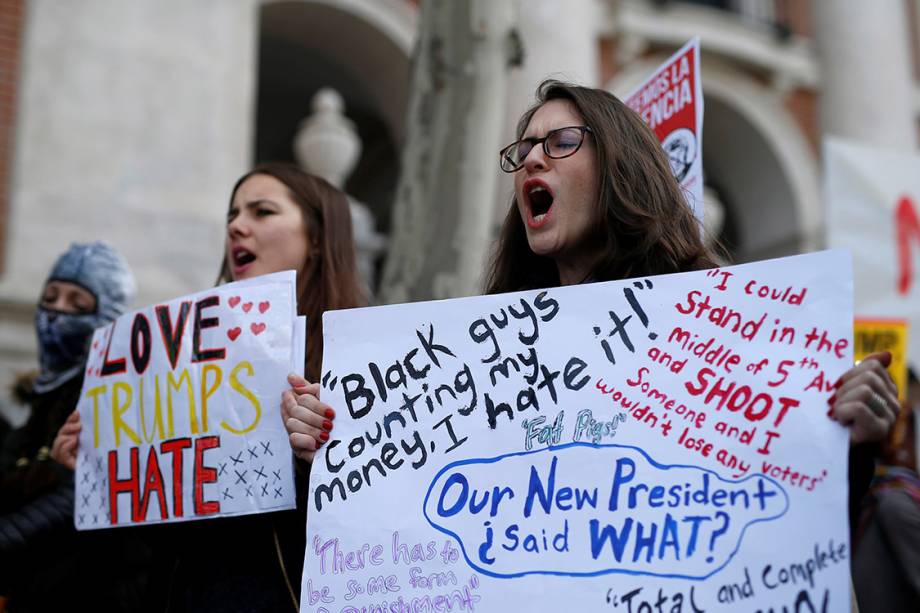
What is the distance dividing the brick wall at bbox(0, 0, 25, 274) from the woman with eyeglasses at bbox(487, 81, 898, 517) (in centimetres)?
503

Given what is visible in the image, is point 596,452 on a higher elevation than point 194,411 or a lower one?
lower

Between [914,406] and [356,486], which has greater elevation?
[914,406]

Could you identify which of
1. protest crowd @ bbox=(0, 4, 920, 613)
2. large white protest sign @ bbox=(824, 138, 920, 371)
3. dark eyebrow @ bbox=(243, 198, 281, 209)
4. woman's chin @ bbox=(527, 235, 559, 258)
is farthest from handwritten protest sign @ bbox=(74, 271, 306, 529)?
large white protest sign @ bbox=(824, 138, 920, 371)

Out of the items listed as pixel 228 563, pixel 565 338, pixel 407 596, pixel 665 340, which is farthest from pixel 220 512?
pixel 665 340

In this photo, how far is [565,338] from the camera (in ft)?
5.81

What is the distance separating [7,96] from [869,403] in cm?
602

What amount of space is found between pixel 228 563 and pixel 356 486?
1.55 feet

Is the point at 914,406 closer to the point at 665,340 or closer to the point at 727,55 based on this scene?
the point at 665,340

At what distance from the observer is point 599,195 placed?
1.90 metres

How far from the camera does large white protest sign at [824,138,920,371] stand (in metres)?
5.88

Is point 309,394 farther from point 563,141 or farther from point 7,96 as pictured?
point 7,96

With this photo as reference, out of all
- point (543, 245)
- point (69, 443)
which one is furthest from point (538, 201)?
point (69, 443)

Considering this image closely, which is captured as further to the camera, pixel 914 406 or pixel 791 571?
pixel 914 406

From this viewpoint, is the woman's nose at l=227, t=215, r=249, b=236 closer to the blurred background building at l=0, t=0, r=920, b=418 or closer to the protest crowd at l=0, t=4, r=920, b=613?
the protest crowd at l=0, t=4, r=920, b=613
